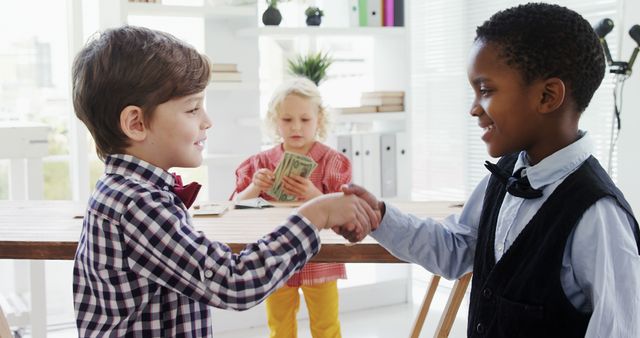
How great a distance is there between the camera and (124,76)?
4.64ft

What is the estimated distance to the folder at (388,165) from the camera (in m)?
4.12

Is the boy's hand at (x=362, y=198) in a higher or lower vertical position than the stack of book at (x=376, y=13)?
lower

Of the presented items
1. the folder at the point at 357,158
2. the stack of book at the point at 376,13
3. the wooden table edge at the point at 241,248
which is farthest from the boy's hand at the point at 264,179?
the stack of book at the point at 376,13

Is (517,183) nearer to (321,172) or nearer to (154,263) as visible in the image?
(154,263)

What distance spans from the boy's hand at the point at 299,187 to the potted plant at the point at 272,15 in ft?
4.14

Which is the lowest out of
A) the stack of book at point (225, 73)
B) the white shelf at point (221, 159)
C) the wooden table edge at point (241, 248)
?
the wooden table edge at point (241, 248)

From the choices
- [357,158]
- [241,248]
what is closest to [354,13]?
[357,158]

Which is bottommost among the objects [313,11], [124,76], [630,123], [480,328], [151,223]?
[480,328]

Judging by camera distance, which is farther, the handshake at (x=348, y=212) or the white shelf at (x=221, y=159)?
the white shelf at (x=221, y=159)

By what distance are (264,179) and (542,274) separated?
1663mm

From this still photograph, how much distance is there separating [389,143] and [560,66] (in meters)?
2.73

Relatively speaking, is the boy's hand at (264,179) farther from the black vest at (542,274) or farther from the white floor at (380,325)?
the black vest at (542,274)

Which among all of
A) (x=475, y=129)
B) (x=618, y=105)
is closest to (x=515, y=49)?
(x=618, y=105)

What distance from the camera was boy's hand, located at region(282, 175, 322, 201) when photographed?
281 cm
